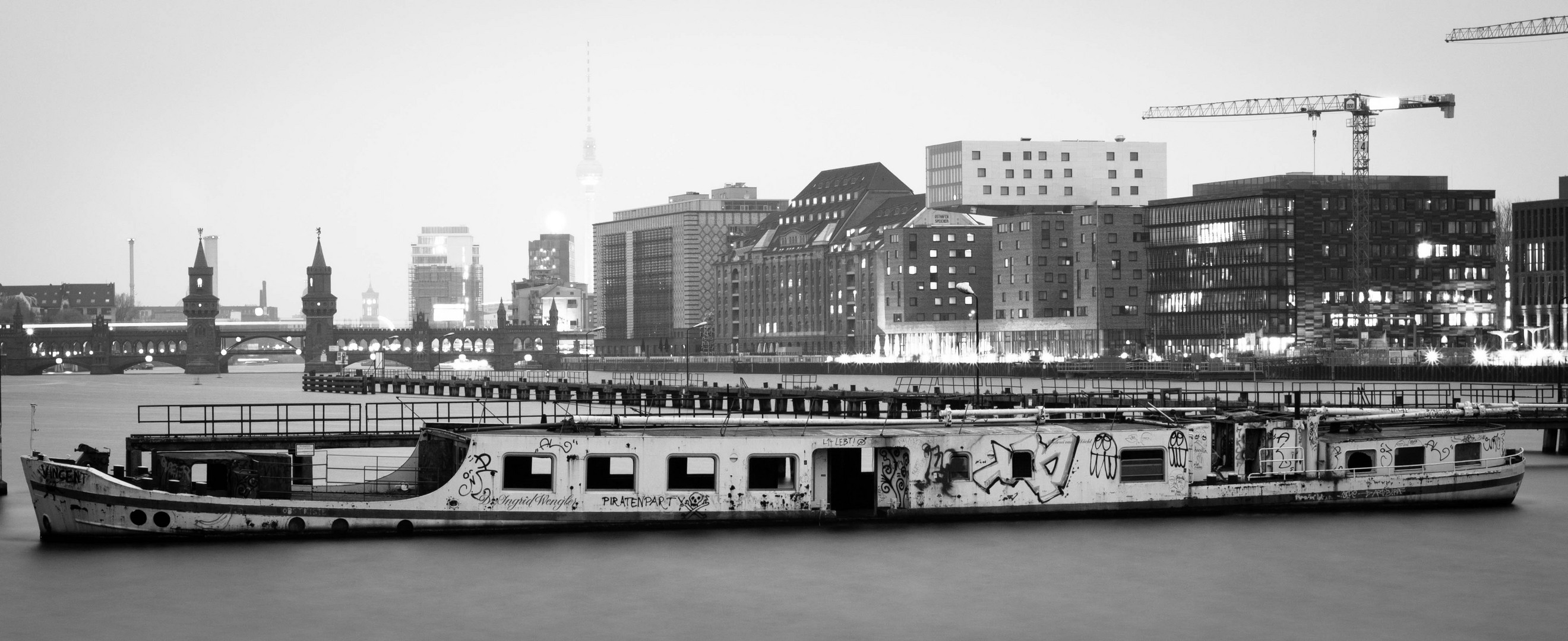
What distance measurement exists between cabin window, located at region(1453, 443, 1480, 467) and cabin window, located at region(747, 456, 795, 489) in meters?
21.2

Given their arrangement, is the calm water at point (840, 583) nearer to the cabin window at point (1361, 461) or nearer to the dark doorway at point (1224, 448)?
the cabin window at point (1361, 461)

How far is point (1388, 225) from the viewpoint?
643 ft

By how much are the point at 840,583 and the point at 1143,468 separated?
11.3 metres

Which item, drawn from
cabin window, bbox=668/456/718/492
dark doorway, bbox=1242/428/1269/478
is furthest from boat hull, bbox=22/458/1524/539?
dark doorway, bbox=1242/428/1269/478

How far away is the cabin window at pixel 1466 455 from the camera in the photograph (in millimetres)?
A: 56344

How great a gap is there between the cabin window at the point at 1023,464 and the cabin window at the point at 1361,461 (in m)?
10.4

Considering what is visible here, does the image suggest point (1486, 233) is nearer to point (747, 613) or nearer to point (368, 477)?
point (368, 477)

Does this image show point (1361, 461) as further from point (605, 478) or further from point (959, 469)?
point (605, 478)

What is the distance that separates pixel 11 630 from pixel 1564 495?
165ft

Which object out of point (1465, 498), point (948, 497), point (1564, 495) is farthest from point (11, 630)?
point (1564, 495)

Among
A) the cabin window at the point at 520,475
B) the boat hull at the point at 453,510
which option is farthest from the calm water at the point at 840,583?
the cabin window at the point at 520,475

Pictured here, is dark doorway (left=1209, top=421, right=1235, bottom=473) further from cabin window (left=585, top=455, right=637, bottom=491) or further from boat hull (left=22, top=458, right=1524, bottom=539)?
cabin window (left=585, top=455, right=637, bottom=491)

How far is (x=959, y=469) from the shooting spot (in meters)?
52.0

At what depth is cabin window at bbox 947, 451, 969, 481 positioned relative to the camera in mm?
51844
